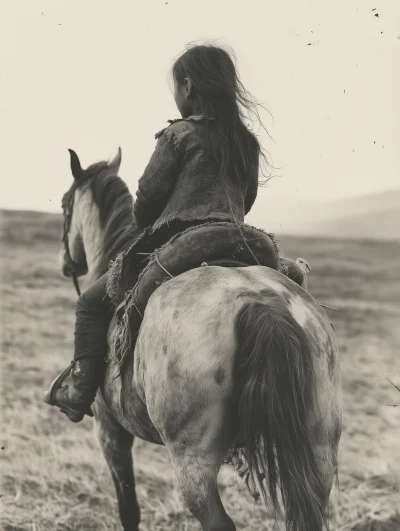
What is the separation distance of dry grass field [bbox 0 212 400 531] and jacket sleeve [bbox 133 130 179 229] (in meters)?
3.16

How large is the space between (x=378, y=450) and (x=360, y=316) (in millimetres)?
4586

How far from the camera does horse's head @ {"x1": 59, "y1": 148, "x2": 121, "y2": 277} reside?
18.5 ft

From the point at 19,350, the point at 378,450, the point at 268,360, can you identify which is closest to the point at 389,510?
the point at 378,450

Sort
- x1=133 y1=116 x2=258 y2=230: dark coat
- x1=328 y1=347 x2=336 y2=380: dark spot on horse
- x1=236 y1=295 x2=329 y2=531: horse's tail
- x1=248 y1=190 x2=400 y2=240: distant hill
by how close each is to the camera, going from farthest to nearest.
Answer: x1=248 y1=190 x2=400 y2=240: distant hill
x1=133 y1=116 x2=258 y2=230: dark coat
x1=328 y1=347 x2=336 y2=380: dark spot on horse
x1=236 y1=295 x2=329 y2=531: horse's tail

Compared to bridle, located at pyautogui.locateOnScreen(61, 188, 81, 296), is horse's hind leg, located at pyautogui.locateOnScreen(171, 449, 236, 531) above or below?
below

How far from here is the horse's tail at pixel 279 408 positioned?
10.4ft

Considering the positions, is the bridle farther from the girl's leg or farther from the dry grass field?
the dry grass field

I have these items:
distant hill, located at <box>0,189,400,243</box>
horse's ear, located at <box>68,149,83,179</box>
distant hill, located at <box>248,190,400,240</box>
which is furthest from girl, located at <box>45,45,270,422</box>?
distant hill, located at <box>0,189,400,243</box>

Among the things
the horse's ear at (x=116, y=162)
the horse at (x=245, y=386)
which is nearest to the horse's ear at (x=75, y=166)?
the horse's ear at (x=116, y=162)

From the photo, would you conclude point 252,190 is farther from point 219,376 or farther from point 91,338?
point 219,376

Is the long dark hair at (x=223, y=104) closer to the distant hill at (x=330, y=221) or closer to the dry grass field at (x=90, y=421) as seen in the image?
the dry grass field at (x=90, y=421)

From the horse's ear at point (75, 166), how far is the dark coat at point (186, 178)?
165 cm

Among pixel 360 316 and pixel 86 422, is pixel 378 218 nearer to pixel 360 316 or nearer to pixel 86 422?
pixel 360 316

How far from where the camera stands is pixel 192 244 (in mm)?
3807
